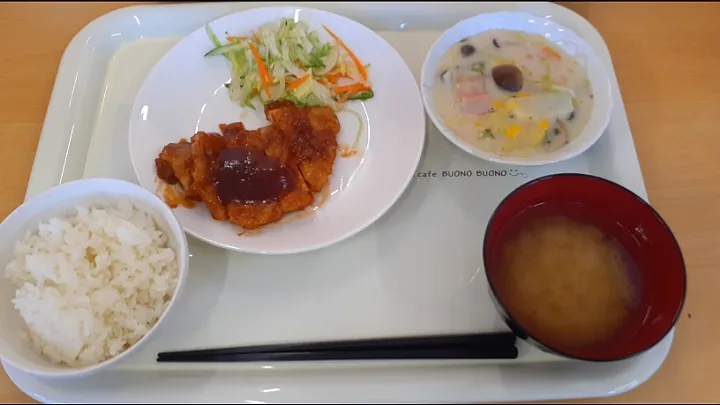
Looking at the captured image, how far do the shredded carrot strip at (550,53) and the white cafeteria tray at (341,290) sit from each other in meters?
0.10

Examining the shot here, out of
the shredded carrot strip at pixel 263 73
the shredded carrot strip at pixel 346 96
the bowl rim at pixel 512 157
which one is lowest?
the bowl rim at pixel 512 157

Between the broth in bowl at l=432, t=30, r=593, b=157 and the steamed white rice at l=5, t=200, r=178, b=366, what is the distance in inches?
34.7

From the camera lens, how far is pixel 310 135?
1.57 metres

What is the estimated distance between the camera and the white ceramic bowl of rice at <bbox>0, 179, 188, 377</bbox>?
4.04ft

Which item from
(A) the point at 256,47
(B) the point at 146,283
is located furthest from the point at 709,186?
(B) the point at 146,283

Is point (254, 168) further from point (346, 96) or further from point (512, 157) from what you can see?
point (512, 157)

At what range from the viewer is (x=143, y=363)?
4.49 ft

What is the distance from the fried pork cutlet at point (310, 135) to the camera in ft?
4.98

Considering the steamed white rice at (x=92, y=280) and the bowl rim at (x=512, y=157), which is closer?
the steamed white rice at (x=92, y=280)

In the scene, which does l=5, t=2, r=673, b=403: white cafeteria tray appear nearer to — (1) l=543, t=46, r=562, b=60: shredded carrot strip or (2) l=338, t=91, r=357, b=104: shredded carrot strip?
(1) l=543, t=46, r=562, b=60: shredded carrot strip

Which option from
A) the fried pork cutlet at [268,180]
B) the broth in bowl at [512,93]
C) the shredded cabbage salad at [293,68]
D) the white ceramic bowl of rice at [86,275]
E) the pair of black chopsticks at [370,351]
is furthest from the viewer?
the shredded cabbage salad at [293,68]

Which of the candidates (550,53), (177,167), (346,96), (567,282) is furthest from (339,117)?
(567,282)

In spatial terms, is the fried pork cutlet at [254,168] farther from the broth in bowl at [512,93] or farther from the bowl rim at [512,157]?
the broth in bowl at [512,93]

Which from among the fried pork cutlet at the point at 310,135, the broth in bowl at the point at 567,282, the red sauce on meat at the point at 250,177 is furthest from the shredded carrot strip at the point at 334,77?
the broth in bowl at the point at 567,282
